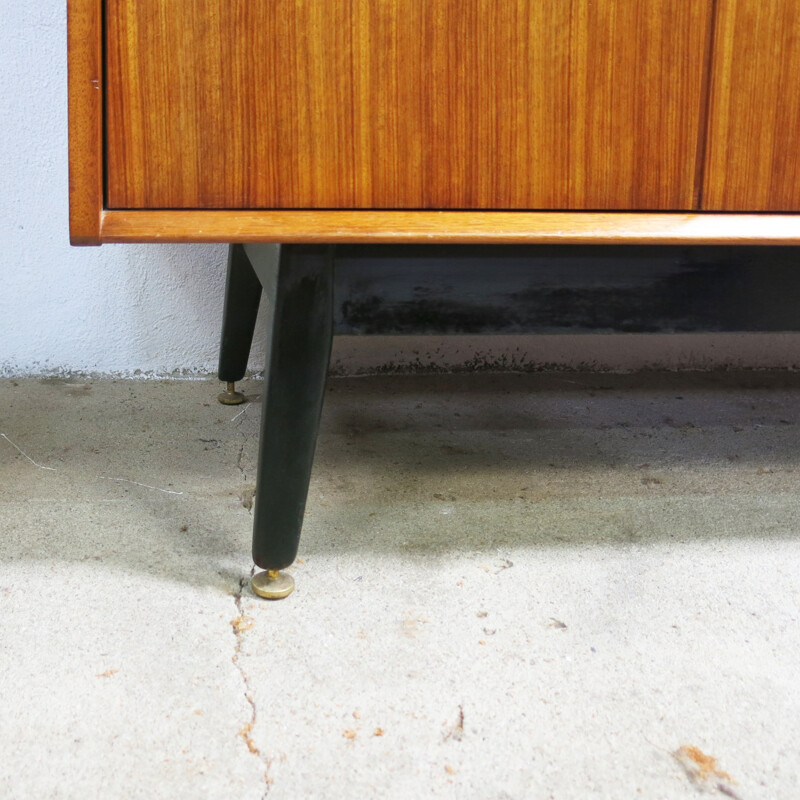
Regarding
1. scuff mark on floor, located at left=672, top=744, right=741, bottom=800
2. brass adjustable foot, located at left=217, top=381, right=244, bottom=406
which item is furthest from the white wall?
scuff mark on floor, located at left=672, top=744, right=741, bottom=800

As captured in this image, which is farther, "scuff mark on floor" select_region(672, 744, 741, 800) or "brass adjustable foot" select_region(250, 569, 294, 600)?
"brass adjustable foot" select_region(250, 569, 294, 600)

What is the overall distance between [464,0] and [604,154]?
0.20 meters

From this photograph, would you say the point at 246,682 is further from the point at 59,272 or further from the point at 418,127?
the point at 59,272

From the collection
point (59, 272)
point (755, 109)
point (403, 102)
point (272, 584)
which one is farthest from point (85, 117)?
point (59, 272)

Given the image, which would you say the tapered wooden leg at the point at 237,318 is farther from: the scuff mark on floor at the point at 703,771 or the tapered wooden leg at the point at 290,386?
the scuff mark on floor at the point at 703,771

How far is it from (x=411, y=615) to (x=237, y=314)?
0.86 meters

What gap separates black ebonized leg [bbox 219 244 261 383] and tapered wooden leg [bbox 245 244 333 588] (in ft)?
1.97

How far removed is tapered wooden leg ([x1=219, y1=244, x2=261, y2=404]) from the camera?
161cm

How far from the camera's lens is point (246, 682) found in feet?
2.82

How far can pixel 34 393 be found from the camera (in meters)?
1.77

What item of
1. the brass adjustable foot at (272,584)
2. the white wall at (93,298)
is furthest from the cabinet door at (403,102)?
the white wall at (93,298)

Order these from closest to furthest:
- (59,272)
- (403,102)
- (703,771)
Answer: (703,771), (403,102), (59,272)

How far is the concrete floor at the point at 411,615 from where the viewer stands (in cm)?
76

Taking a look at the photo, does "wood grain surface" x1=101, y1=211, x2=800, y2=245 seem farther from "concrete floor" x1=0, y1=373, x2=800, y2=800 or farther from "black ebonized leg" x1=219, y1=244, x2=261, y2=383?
"black ebonized leg" x1=219, y1=244, x2=261, y2=383
